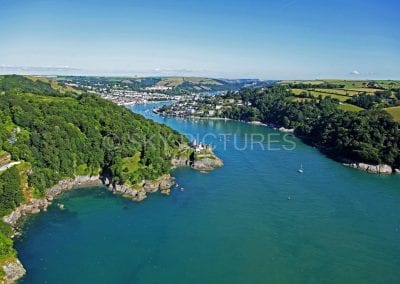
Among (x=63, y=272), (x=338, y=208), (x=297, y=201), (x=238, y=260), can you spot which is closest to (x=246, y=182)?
(x=297, y=201)

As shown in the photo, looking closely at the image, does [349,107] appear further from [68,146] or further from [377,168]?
[68,146]

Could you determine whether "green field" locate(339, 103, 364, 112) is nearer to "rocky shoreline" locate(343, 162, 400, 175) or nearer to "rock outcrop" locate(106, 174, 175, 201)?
"rocky shoreline" locate(343, 162, 400, 175)

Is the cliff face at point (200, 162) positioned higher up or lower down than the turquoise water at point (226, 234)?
higher up

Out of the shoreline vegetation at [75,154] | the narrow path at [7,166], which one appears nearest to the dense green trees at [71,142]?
the shoreline vegetation at [75,154]

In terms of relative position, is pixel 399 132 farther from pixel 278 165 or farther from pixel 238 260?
pixel 238 260

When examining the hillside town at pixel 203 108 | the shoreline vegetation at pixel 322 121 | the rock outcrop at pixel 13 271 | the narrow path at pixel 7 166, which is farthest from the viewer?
the hillside town at pixel 203 108

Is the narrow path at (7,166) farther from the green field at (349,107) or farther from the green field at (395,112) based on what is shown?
the green field at (349,107)

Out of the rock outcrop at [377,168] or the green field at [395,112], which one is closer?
the rock outcrop at [377,168]
